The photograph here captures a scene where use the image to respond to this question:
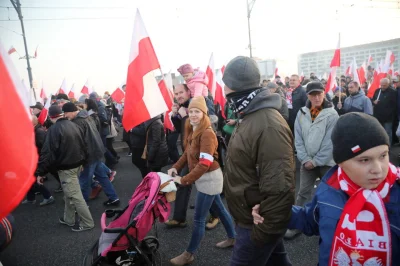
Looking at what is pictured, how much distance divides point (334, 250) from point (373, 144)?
1.90ft

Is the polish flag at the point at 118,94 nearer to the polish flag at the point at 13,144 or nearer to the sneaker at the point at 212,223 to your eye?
the sneaker at the point at 212,223

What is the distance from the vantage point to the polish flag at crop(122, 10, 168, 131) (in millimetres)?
3252

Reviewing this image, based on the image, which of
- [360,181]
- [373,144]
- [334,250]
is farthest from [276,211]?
[373,144]

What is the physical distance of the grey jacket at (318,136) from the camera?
3.21m

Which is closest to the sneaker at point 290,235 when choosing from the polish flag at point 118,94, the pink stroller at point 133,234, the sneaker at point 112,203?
the pink stroller at point 133,234

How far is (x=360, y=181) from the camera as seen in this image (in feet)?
4.40

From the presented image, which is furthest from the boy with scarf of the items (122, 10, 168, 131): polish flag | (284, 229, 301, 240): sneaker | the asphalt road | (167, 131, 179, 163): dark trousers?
(167, 131, 179, 163): dark trousers

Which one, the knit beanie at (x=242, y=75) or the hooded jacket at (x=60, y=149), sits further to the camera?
the hooded jacket at (x=60, y=149)

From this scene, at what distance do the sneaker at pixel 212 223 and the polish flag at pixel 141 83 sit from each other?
168cm

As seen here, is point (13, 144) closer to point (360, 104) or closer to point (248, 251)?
point (248, 251)

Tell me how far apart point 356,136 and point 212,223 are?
2.83 m

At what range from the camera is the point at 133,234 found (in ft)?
8.39

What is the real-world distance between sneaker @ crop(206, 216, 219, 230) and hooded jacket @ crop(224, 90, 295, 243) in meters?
1.99

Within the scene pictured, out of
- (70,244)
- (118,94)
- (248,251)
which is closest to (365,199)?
(248,251)
